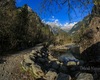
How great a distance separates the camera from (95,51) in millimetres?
19969

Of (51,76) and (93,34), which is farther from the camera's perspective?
(93,34)

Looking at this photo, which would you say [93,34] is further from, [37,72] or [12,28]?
[37,72]

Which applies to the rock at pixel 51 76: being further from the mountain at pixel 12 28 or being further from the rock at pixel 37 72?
the mountain at pixel 12 28

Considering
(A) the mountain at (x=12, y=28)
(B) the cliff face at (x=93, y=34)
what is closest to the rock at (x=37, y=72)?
(A) the mountain at (x=12, y=28)

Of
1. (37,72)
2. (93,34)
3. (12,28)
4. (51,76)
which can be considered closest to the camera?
(51,76)

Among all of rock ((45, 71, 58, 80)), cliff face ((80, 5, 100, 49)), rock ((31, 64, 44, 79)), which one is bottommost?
rock ((45, 71, 58, 80))

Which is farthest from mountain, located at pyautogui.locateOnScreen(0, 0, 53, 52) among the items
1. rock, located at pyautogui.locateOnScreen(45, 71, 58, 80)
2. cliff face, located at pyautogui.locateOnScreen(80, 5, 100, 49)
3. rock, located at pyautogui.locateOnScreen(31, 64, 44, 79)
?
rock, located at pyautogui.locateOnScreen(45, 71, 58, 80)

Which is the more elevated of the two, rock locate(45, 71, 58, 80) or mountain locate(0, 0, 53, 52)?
mountain locate(0, 0, 53, 52)

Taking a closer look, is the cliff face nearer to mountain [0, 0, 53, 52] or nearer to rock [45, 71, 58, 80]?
mountain [0, 0, 53, 52]

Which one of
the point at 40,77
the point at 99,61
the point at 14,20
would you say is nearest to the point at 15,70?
the point at 40,77

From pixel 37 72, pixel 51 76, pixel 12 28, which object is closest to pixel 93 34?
pixel 12 28

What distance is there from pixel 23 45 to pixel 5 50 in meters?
5.98

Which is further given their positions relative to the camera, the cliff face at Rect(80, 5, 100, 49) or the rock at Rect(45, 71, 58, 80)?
the cliff face at Rect(80, 5, 100, 49)

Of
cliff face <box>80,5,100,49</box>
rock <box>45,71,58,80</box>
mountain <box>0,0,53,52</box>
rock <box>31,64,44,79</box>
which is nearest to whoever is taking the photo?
rock <box>45,71,58,80</box>
